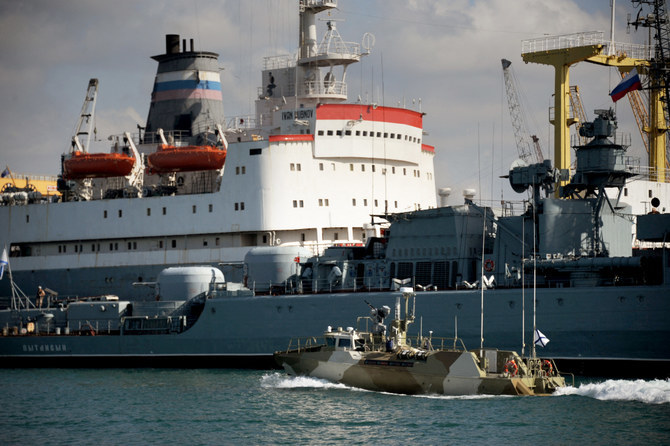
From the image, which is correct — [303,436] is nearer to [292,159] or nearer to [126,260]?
[292,159]

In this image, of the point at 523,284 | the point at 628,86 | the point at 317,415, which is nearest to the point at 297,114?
the point at 628,86

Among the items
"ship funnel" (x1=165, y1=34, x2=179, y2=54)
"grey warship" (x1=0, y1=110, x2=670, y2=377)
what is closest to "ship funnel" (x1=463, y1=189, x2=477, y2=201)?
"grey warship" (x1=0, y1=110, x2=670, y2=377)

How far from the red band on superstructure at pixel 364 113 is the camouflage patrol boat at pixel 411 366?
1340 centimetres

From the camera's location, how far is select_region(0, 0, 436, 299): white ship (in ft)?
124

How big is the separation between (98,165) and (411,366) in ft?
70.3

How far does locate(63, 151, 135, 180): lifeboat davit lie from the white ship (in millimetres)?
56

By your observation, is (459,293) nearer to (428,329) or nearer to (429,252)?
(428,329)

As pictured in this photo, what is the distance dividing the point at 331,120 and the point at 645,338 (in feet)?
52.4

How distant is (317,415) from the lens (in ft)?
75.6

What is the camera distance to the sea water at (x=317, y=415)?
20781mm

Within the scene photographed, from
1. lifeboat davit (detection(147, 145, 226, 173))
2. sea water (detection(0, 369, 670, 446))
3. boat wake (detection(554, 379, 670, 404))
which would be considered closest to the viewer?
sea water (detection(0, 369, 670, 446))

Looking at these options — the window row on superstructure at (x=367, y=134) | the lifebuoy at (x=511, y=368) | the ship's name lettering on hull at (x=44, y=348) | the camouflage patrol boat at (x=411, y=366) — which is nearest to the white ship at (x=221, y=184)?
the window row on superstructure at (x=367, y=134)

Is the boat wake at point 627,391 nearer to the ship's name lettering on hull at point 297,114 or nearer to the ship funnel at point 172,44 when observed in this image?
the ship's name lettering on hull at point 297,114

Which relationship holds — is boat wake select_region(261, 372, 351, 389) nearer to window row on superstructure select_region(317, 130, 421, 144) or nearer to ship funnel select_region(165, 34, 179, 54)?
window row on superstructure select_region(317, 130, 421, 144)
